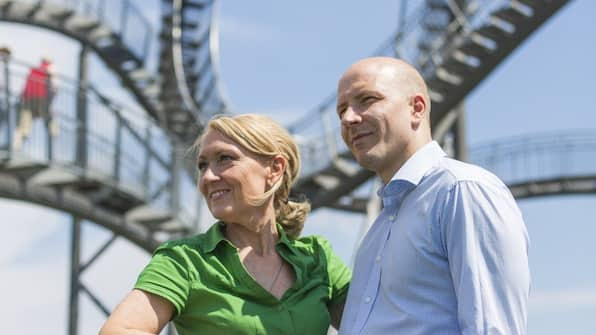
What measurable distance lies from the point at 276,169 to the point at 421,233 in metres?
0.56

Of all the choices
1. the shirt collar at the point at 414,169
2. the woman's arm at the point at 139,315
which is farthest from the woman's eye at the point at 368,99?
the woman's arm at the point at 139,315

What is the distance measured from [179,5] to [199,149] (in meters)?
16.6

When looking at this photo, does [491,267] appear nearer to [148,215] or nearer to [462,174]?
[462,174]

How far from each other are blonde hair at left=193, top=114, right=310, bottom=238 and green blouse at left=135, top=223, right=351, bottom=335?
17 cm

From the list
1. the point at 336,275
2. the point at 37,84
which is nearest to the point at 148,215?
the point at 37,84

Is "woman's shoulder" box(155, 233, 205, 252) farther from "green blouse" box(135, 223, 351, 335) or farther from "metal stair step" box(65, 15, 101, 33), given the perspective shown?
"metal stair step" box(65, 15, 101, 33)

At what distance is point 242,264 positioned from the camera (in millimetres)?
2902

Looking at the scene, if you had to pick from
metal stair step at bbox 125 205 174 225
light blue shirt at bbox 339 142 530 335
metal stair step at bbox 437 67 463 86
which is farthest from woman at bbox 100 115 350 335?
metal stair step at bbox 437 67 463 86

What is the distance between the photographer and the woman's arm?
2607 mm

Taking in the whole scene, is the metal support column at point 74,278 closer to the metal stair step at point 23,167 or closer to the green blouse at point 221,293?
the metal stair step at point 23,167

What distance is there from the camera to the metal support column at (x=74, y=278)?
14086mm

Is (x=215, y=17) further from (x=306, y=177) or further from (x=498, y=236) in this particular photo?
(x=498, y=236)

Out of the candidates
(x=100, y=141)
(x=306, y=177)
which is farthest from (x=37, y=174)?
(x=306, y=177)

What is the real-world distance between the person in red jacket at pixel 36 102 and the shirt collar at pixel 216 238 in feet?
28.2
